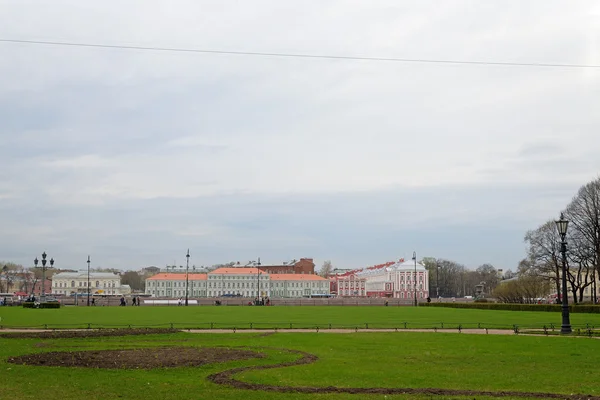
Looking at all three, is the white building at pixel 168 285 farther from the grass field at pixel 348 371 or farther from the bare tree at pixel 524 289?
the grass field at pixel 348 371

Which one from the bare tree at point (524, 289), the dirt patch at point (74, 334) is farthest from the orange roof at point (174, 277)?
the dirt patch at point (74, 334)

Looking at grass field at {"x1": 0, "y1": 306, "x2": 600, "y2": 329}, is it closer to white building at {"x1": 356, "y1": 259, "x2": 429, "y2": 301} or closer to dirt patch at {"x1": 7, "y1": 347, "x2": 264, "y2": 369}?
dirt patch at {"x1": 7, "y1": 347, "x2": 264, "y2": 369}

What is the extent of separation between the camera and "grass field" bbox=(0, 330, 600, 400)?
45.9ft

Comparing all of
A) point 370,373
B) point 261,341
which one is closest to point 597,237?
point 261,341

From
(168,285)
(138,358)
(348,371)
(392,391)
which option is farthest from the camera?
(168,285)

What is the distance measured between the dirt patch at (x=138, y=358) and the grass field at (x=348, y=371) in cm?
74

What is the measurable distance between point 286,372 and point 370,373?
2314mm

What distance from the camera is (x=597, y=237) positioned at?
225ft

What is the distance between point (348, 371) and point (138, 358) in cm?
710

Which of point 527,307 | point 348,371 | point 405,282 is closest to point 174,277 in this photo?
point 405,282

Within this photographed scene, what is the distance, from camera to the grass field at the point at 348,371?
45.9 feet

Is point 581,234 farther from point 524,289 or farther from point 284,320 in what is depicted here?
point 284,320

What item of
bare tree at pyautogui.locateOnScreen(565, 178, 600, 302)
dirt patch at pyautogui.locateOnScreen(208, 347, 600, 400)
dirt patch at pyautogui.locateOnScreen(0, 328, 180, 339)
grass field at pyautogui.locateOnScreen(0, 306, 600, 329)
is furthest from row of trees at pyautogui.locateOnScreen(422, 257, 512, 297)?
dirt patch at pyautogui.locateOnScreen(208, 347, 600, 400)

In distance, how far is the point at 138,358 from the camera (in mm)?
19984
